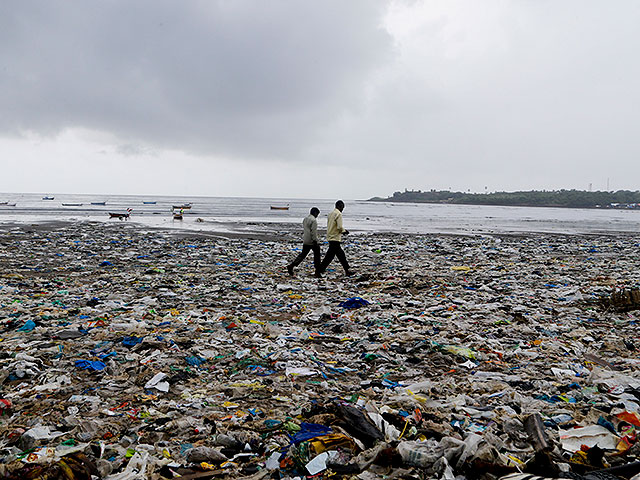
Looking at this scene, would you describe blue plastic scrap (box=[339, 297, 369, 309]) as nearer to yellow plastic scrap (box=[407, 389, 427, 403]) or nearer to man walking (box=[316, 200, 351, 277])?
man walking (box=[316, 200, 351, 277])

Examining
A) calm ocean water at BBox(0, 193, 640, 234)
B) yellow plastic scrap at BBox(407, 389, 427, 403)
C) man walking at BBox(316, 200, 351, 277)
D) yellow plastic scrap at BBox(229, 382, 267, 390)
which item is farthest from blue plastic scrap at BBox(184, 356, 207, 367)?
calm ocean water at BBox(0, 193, 640, 234)

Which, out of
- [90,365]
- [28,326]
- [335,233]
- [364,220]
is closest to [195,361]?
[90,365]

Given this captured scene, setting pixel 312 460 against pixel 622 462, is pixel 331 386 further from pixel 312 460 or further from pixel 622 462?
pixel 622 462

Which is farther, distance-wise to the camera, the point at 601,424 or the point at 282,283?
the point at 282,283

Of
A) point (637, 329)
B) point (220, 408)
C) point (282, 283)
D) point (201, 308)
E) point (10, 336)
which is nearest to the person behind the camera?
point (220, 408)

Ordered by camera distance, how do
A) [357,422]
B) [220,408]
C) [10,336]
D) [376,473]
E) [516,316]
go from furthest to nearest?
1. [516,316]
2. [10,336]
3. [220,408]
4. [357,422]
5. [376,473]

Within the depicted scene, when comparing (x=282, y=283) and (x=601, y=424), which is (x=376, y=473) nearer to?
(x=601, y=424)

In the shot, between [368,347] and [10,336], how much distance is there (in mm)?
4626

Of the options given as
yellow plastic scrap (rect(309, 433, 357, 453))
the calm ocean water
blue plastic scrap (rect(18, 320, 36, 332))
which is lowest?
blue plastic scrap (rect(18, 320, 36, 332))

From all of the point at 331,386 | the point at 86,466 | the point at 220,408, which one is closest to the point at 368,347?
the point at 331,386

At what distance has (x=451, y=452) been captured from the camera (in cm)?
288

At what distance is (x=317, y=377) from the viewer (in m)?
4.76

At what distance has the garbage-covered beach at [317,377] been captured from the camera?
2.99 meters

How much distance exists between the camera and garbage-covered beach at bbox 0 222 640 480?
9.80 ft
